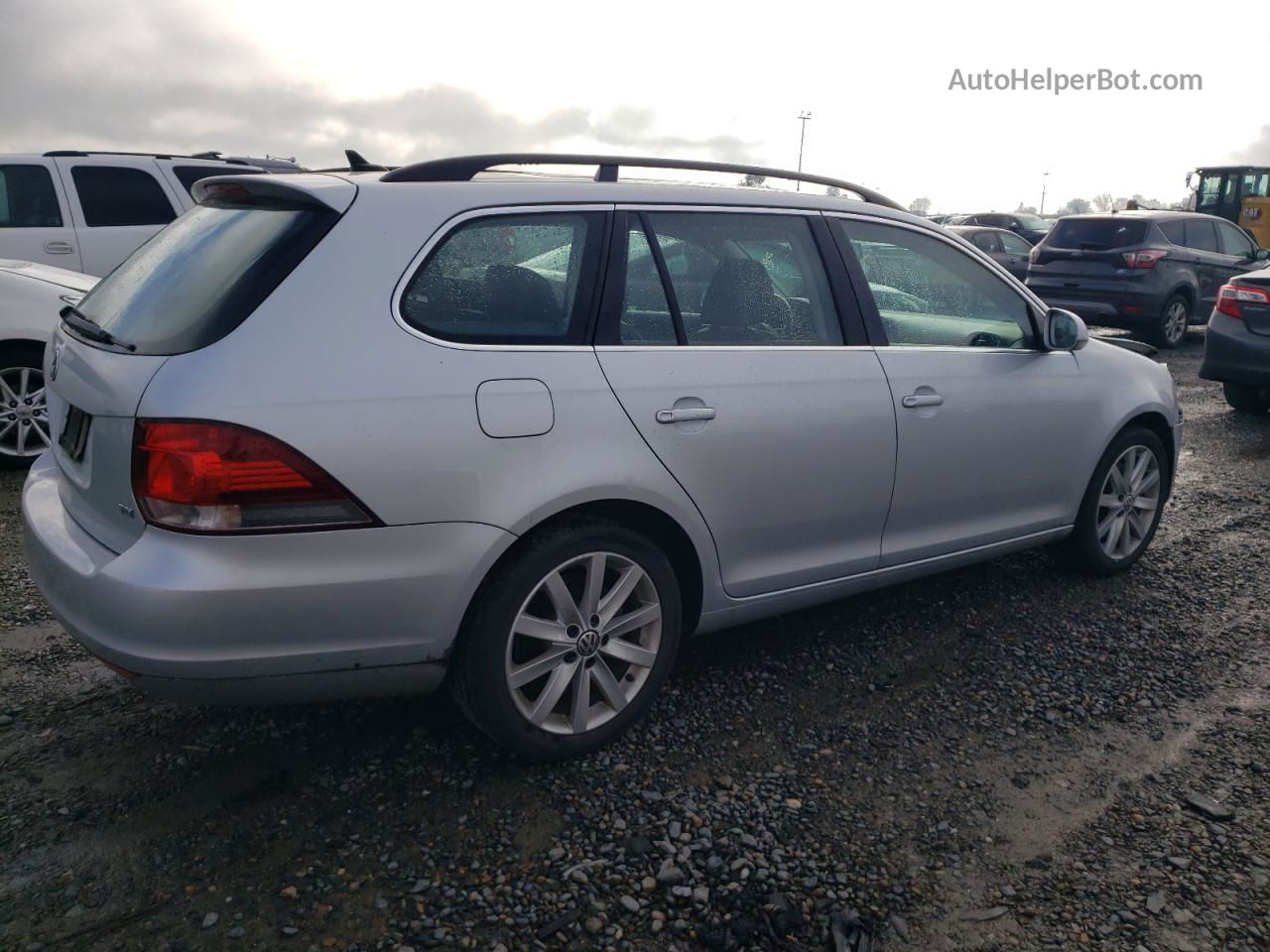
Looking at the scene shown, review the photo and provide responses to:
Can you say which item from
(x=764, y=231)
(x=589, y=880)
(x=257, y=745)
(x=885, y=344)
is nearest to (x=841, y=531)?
(x=885, y=344)

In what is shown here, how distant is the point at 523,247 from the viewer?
3.01m

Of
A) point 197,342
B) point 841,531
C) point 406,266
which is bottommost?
point 841,531

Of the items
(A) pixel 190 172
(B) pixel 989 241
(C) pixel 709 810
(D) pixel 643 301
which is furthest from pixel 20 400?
(B) pixel 989 241

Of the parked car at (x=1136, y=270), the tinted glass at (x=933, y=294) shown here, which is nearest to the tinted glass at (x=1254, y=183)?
the parked car at (x=1136, y=270)

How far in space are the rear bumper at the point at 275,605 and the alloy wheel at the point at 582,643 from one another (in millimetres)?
241

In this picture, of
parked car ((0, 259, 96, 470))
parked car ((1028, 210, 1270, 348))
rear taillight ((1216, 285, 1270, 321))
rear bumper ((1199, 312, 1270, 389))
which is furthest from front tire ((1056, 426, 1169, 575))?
parked car ((1028, 210, 1270, 348))

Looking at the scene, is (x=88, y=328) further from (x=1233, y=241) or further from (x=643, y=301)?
(x=1233, y=241)

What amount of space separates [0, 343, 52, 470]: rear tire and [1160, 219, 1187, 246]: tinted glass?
41.4 ft

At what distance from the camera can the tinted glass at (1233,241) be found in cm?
1407

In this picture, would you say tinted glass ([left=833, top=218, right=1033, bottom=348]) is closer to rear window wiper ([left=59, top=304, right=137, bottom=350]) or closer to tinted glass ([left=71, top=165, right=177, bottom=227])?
rear window wiper ([left=59, top=304, right=137, bottom=350])

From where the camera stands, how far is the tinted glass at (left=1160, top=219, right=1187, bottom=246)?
13196mm

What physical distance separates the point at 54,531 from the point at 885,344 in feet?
8.93

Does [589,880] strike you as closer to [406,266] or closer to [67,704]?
[406,266]

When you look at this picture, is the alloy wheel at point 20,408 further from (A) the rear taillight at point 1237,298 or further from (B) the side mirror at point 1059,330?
(A) the rear taillight at point 1237,298
